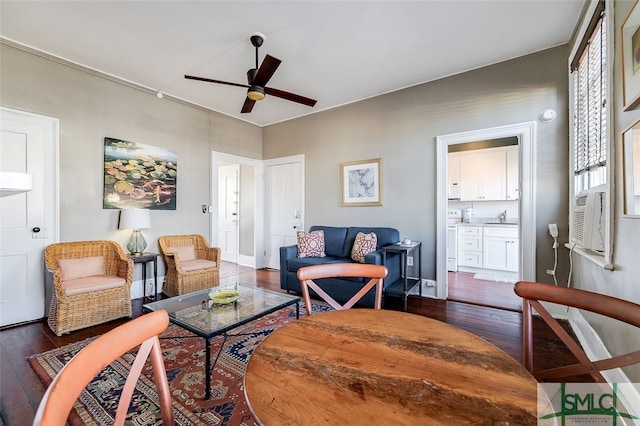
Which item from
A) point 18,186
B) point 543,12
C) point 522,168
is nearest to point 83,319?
point 18,186

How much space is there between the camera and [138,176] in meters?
3.68

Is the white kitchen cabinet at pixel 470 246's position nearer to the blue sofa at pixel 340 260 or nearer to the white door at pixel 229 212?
the blue sofa at pixel 340 260

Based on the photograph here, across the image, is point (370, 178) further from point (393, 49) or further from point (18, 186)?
point (18, 186)

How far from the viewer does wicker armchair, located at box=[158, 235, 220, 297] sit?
3.50 m

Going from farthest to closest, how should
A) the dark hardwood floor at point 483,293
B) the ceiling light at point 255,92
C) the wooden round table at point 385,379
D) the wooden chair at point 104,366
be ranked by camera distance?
the dark hardwood floor at point 483,293
the ceiling light at point 255,92
the wooden round table at point 385,379
the wooden chair at point 104,366

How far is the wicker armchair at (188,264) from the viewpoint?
350cm

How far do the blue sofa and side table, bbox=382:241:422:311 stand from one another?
2.8 inches

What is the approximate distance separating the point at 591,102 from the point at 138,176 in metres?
4.94

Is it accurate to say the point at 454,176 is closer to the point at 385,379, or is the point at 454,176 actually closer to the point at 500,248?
the point at 500,248

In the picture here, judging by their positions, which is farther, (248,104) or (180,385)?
(248,104)

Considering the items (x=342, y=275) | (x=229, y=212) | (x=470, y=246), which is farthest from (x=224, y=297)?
(x=470, y=246)

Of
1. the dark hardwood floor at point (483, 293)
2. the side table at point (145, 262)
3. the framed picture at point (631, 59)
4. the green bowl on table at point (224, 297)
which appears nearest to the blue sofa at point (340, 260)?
the dark hardwood floor at point (483, 293)

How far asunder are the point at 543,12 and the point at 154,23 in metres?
3.54

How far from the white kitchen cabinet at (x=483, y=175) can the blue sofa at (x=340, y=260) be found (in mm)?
2704
